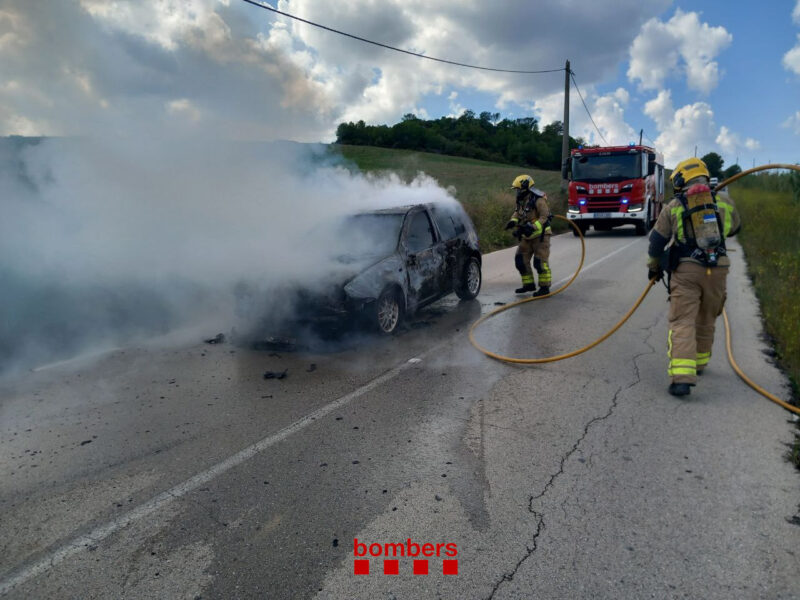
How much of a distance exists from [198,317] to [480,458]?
18.1 ft

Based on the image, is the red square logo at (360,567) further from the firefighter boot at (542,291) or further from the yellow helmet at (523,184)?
the yellow helmet at (523,184)

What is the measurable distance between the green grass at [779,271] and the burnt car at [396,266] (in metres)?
4.01

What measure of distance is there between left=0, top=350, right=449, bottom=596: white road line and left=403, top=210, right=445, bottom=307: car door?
2430 mm

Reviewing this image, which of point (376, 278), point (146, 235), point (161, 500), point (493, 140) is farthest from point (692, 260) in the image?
point (493, 140)

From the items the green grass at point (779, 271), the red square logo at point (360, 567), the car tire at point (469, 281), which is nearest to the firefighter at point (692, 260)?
the green grass at point (779, 271)

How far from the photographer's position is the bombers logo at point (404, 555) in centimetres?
257

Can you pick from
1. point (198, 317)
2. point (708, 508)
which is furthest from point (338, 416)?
point (198, 317)

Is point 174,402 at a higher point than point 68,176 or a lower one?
lower

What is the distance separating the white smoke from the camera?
265 inches

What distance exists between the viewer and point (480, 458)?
360cm

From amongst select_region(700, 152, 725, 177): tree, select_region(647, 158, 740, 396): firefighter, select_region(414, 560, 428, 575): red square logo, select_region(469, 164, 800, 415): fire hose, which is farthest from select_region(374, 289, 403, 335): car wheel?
select_region(700, 152, 725, 177): tree

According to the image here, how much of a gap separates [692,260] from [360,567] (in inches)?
149

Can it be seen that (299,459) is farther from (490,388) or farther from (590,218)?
(590,218)

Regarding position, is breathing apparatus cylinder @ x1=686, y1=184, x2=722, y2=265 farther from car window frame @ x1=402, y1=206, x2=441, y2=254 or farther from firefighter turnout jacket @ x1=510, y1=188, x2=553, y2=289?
firefighter turnout jacket @ x1=510, y1=188, x2=553, y2=289
